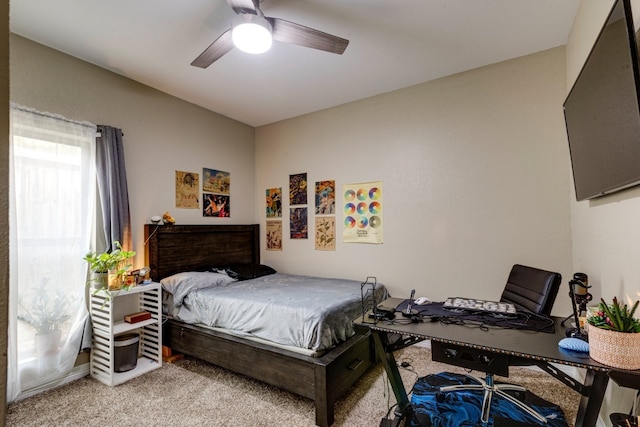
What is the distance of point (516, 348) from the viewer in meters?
1.33

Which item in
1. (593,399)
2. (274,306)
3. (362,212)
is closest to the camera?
(593,399)

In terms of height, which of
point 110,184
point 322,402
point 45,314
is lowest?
point 322,402

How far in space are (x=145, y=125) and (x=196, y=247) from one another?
1413 millimetres

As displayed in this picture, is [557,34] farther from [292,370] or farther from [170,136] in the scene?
[170,136]

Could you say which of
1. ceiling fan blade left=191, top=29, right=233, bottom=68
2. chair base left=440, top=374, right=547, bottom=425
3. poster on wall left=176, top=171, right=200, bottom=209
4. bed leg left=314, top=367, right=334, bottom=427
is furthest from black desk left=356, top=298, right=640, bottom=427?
poster on wall left=176, top=171, right=200, bottom=209

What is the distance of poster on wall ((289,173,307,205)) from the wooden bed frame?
35.3 inches

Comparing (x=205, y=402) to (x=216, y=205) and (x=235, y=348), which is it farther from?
(x=216, y=205)

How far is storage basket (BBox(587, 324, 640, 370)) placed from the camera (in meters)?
1.06

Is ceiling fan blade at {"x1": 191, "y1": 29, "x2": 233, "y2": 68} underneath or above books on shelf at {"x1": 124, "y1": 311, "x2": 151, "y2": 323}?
above

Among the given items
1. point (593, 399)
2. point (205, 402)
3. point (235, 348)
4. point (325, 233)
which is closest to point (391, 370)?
point (593, 399)

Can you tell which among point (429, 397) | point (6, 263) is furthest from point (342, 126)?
point (6, 263)

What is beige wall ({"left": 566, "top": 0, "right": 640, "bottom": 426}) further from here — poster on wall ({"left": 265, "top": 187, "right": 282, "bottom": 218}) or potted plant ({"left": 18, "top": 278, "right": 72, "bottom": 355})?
potted plant ({"left": 18, "top": 278, "right": 72, "bottom": 355})

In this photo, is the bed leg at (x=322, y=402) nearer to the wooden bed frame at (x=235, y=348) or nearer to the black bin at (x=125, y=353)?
the wooden bed frame at (x=235, y=348)

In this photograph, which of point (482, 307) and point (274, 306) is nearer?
point (482, 307)
